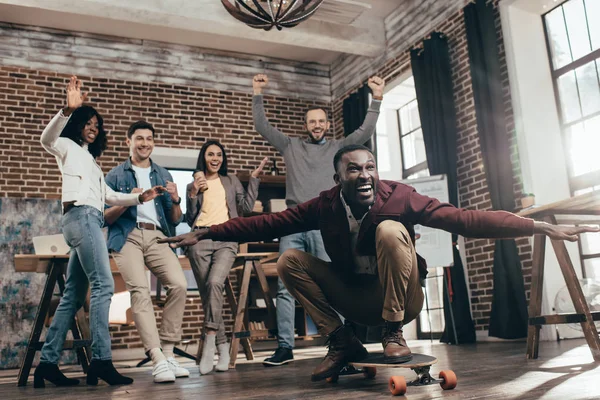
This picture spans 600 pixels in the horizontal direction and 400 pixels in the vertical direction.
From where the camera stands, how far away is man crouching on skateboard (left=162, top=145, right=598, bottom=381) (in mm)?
2107

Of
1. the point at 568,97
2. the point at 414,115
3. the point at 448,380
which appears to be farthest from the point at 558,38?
the point at 448,380

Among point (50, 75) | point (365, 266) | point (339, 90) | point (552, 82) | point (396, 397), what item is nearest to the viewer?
point (396, 397)

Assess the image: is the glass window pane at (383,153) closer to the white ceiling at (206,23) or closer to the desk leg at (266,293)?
the white ceiling at (206,23)

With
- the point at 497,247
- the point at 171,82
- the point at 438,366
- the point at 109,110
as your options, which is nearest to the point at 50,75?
the point at 109,110

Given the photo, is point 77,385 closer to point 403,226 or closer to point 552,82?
point 403,226

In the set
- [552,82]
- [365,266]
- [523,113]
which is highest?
[552,82]

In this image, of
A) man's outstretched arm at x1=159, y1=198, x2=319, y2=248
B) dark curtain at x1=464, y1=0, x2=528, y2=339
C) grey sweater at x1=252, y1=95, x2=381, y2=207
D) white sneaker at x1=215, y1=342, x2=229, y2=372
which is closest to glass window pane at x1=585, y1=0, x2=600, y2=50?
dark curtain at x1=464, y1=0, x2=528, y2=339

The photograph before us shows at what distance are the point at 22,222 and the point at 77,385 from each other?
3593 mm

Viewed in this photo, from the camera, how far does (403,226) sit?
216 centimetres

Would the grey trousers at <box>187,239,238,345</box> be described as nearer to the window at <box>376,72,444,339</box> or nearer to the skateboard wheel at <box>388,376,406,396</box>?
the skateboard wheel at <box>388,376,406,396</box>

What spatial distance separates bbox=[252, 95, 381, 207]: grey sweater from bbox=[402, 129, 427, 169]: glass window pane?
9.88 feet

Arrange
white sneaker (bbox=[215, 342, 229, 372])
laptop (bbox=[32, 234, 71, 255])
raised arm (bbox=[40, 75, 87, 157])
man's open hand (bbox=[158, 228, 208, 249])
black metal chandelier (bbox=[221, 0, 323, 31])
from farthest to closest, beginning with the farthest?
laptop (bbox=[32, 234, 71, 255]) < black metal chandelier (bbox=[221, 0, 323, 31]) < white sneaker (bbox=[215, 342, 229, 372]) < raised arm (bbox=[40, 75, 87, 157]) < man's open hand (bbox=[158, 228, 208, 249])

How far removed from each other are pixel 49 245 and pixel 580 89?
427 cm

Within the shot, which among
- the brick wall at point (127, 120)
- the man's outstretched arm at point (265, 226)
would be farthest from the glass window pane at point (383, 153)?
the man's outstretched arm at point (265, 226)
